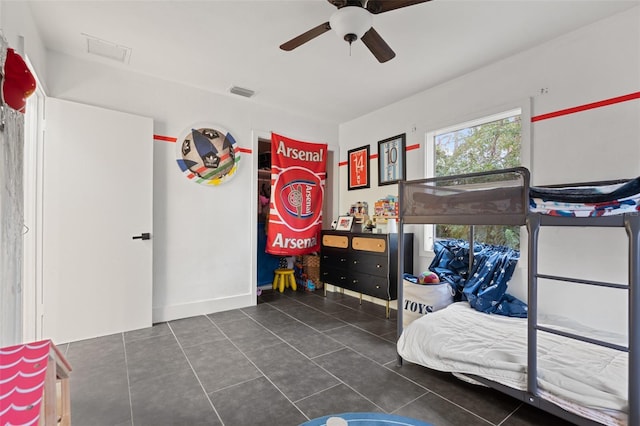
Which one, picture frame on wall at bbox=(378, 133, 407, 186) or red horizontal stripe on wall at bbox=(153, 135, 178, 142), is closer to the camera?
red horizontal stripe on wall at bbox=(153, 135, 178, 142)

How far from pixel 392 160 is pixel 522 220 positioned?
2399 mm

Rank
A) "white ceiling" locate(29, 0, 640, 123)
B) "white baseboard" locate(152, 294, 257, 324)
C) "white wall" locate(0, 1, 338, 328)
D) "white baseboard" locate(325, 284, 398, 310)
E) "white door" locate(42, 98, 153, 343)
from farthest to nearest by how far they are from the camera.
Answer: "white baseboard" locate(325, 284, 398, 310)
"white baseboard" locate(152, 294, 257, 324)
"white wall" locate(0, 1, 338, 328)
"white door" locate(42, 98, 153, 343)
"white ceiling" locate(29, 0, 640, 123)

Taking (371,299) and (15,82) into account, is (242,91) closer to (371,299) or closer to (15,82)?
(15,82)

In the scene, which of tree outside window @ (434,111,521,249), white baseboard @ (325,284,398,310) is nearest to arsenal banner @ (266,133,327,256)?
white baseboard @ (325,284,398,310)

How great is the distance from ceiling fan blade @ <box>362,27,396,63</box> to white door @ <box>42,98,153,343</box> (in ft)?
7.90

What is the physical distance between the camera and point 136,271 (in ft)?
10.2

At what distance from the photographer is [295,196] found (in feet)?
14.3

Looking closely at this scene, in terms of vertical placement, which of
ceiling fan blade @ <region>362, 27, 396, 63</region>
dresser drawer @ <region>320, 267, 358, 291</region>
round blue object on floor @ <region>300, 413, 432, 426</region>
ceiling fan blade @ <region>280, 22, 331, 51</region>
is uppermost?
ceiling fan blade @ <region>280, 22, 331, 51</region>

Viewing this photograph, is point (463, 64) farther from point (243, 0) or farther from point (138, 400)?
point (138, 400)

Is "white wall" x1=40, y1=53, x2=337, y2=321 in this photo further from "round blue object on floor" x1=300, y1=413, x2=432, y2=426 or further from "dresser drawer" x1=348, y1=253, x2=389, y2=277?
"round blue object on floor" x1=300, y1=413, x2=432, y2=426

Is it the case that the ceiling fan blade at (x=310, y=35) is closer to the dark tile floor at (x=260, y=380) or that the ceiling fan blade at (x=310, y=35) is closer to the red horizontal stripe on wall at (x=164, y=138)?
the red horizontal stripe on wall at (x=164, y=138)

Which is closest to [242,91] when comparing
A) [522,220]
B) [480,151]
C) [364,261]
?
[364,261]

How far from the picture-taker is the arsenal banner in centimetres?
420

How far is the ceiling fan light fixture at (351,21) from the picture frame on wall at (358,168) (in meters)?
2.50
